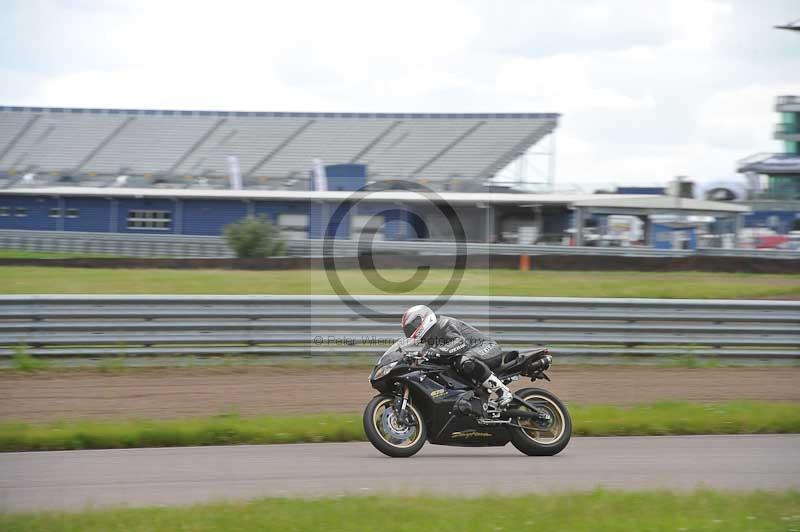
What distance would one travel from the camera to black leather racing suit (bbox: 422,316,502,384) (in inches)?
332

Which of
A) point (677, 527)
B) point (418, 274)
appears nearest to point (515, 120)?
point (418, 274)

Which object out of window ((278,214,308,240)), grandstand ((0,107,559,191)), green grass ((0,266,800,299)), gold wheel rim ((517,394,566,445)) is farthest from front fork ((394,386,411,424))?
grandstand ((0,107,559,191))

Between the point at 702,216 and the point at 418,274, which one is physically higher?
the point at 702,216

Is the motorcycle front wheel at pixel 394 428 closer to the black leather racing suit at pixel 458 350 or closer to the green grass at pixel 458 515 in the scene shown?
the black leather racing suit at pixel 458 350

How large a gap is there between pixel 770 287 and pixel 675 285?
2.27 meters

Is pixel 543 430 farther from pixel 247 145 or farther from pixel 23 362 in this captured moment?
pixel 247 145

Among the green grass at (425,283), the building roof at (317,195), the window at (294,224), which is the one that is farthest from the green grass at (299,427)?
the window at (294,224)

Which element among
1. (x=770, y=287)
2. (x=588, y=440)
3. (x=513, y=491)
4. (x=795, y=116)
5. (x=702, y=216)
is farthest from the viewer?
(x=795, y=116)

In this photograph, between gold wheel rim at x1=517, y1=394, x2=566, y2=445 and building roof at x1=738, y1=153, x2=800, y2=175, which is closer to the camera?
gold wheel rim at x1=517, y1=394, x2=566, y2=445

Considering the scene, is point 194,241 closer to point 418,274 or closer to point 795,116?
point 418,274

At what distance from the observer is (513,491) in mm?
6871

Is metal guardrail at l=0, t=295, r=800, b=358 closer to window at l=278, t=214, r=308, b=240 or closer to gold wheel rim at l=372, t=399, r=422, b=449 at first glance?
gold wheel rim at l=372, t=399, r=422, b=449

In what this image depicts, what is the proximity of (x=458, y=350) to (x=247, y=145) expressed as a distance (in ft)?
176

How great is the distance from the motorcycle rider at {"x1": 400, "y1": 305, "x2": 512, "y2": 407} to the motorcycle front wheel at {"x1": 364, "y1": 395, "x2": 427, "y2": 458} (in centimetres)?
58
